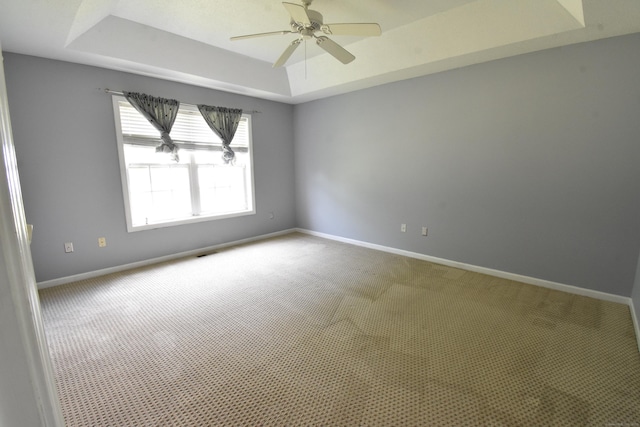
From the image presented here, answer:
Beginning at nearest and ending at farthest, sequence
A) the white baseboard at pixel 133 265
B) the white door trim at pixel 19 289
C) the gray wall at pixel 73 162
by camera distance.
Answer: the white door trim at pixel 19 289 → the gray wall at pixel 73 162 → the white baseboard at pixel 133 265

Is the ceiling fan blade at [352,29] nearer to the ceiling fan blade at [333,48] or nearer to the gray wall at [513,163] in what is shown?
the ceiling fan blade at [333,48]

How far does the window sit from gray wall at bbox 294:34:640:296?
1.80 m

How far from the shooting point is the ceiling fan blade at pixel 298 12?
1990mm

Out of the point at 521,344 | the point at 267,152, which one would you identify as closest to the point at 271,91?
the point at 267,152

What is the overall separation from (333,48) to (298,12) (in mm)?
567

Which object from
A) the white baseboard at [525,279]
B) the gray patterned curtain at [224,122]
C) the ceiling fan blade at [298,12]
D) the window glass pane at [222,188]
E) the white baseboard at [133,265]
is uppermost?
the ceiling fan blade at [298,12]

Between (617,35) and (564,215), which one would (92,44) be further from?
(564,215)

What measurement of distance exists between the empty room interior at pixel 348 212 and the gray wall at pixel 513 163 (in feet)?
0.07

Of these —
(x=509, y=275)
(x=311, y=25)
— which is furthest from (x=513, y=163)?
(x=311, y=25)

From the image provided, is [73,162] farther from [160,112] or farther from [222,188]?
[222,188]

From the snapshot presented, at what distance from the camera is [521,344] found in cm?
214

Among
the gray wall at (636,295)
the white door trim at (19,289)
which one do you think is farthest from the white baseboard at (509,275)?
the white door trim at (19,289)

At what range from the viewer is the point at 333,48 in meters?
2.57

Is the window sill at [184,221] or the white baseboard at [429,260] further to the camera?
the window sill at [184,221]
